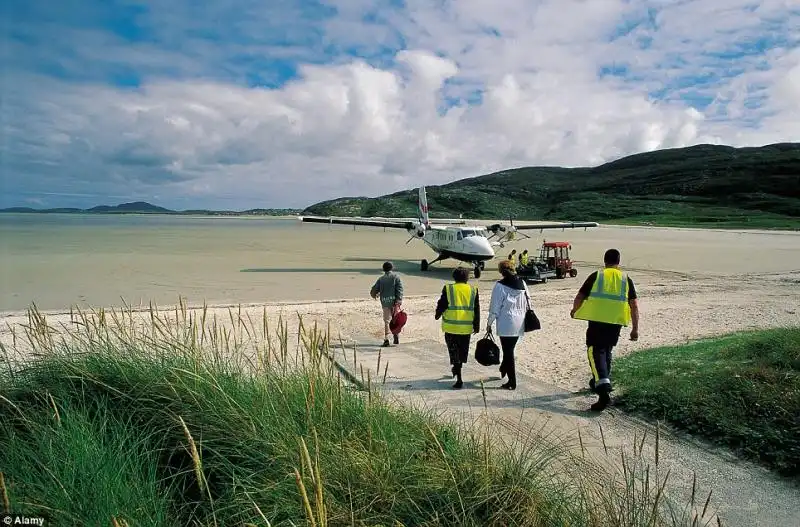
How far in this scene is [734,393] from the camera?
5605 mm

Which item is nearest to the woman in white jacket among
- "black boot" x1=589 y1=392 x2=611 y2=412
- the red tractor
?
"black boot" x1=589 y1=392 x2=611 y2=412

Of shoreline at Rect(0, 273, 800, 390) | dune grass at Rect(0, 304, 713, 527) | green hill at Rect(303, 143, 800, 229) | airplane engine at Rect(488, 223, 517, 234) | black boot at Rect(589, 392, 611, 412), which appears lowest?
shoreline at Rect(0, 273, 800, 390)

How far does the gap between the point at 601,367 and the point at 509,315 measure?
135 cm

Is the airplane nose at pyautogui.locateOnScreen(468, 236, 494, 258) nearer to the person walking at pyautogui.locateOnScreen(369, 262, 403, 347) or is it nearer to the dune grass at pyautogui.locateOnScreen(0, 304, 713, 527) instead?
the person walking at pyautogui.locateOnScreen(369, 262, 403, 347)

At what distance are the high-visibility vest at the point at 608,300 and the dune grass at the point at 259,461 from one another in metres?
2.43

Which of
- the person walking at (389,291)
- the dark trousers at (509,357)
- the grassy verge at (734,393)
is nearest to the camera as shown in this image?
the grassy verge at (734,393)

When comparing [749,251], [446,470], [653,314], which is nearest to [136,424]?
[446,470]

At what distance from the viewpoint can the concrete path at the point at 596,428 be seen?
154 inches

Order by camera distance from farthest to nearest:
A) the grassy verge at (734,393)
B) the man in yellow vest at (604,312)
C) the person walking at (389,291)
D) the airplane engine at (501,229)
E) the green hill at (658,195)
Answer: the green hill at (658,195) < the airplane engine at (501,229) < the person walking at (389,291) < the man in yellow vest at (604,312) < the grassy verge at (734,393)

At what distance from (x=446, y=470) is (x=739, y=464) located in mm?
3247

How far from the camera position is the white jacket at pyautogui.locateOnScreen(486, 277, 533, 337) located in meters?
6.84

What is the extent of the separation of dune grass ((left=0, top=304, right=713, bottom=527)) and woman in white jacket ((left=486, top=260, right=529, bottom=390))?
2.58 meters

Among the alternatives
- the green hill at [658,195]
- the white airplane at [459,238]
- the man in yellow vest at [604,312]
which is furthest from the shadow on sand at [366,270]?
the green hill at [658,195]

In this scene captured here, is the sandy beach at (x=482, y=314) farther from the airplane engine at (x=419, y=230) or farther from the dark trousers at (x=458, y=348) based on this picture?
the airplane engine at (x=419, y=230)
